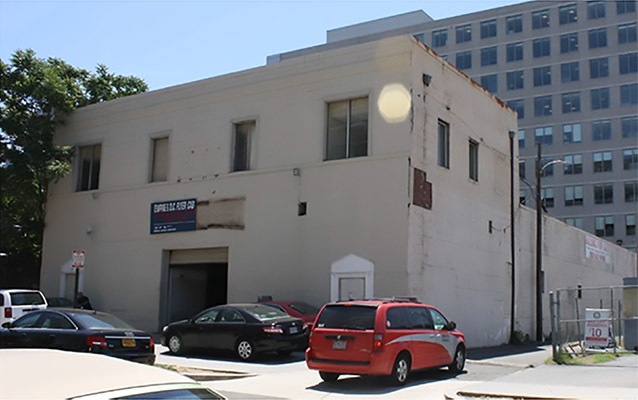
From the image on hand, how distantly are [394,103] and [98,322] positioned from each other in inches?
453

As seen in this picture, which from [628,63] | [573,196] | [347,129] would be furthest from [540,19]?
[347,129]

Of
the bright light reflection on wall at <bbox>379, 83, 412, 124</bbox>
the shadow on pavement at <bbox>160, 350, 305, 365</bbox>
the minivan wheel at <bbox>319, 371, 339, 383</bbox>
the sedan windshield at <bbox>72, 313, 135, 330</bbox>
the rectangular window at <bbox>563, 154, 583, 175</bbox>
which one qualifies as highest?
the rectangular window at <bbox>563, 154, 583, 175</bbox>

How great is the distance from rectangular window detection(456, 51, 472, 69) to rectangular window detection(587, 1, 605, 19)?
510 inches

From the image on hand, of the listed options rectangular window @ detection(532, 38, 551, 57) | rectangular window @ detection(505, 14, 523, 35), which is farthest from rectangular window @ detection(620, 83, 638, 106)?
rectangular window @ detection(505, 14, 523, 35)

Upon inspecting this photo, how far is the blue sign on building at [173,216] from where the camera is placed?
2480 cm

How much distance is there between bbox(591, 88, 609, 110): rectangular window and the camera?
227 ft

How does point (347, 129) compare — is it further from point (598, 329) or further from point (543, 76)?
point (543, 76)

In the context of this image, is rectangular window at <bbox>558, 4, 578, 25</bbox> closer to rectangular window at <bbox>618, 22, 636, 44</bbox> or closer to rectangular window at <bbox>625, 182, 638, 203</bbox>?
rectangular window at <bbox>618, 22, 636, 44</bbox>

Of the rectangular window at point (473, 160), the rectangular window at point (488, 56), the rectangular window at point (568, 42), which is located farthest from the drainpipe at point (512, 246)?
the rectangular window at point (488, 56)

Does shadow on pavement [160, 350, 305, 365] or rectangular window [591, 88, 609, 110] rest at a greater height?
rectangular window [591, 88, 609, 110]

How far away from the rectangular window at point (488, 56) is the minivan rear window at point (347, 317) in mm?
66937

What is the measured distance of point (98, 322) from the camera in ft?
45.1

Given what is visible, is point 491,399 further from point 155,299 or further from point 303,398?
point 155,299

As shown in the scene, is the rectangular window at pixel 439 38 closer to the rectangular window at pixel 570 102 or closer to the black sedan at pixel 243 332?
the rectangular window at pixel 570 102
